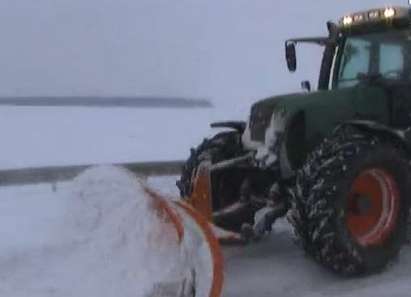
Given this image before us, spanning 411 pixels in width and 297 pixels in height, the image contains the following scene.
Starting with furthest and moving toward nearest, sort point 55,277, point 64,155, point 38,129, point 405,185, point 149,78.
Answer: point 149,78 < point 38,129 < point 64,155 < point 405,185 < point 55,277

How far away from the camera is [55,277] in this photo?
6.01 metres

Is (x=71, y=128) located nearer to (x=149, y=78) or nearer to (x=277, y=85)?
(x=149, y=78)

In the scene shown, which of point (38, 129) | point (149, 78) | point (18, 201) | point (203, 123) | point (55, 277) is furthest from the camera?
point (149, 78)

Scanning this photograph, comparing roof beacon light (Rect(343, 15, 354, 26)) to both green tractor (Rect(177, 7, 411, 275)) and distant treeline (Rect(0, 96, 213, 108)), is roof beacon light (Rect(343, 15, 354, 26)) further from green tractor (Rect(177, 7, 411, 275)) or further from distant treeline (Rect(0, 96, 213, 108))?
distant treeline (Rect(0, 96, 213, 108))

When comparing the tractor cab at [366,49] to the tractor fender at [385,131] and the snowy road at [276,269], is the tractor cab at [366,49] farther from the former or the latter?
the snowy road at [276,269]

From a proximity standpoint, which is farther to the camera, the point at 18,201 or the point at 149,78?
the point at 149,78

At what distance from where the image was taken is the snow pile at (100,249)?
5.64 m

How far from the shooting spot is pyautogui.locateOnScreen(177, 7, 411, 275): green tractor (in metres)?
6.28

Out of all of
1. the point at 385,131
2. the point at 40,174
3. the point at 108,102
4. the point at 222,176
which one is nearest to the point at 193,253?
the point at 222,176

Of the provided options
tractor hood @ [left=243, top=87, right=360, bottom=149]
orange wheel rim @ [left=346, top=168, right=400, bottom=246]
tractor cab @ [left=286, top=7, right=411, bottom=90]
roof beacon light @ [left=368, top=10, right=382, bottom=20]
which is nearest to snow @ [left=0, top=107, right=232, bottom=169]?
tractor cab @ [left=286, top=7, right=411, bottom=90]

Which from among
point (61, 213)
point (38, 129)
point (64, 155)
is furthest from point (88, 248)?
point (38, 129)

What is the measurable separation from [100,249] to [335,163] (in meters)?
1.76

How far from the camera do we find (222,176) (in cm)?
718

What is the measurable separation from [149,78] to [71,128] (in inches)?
218
